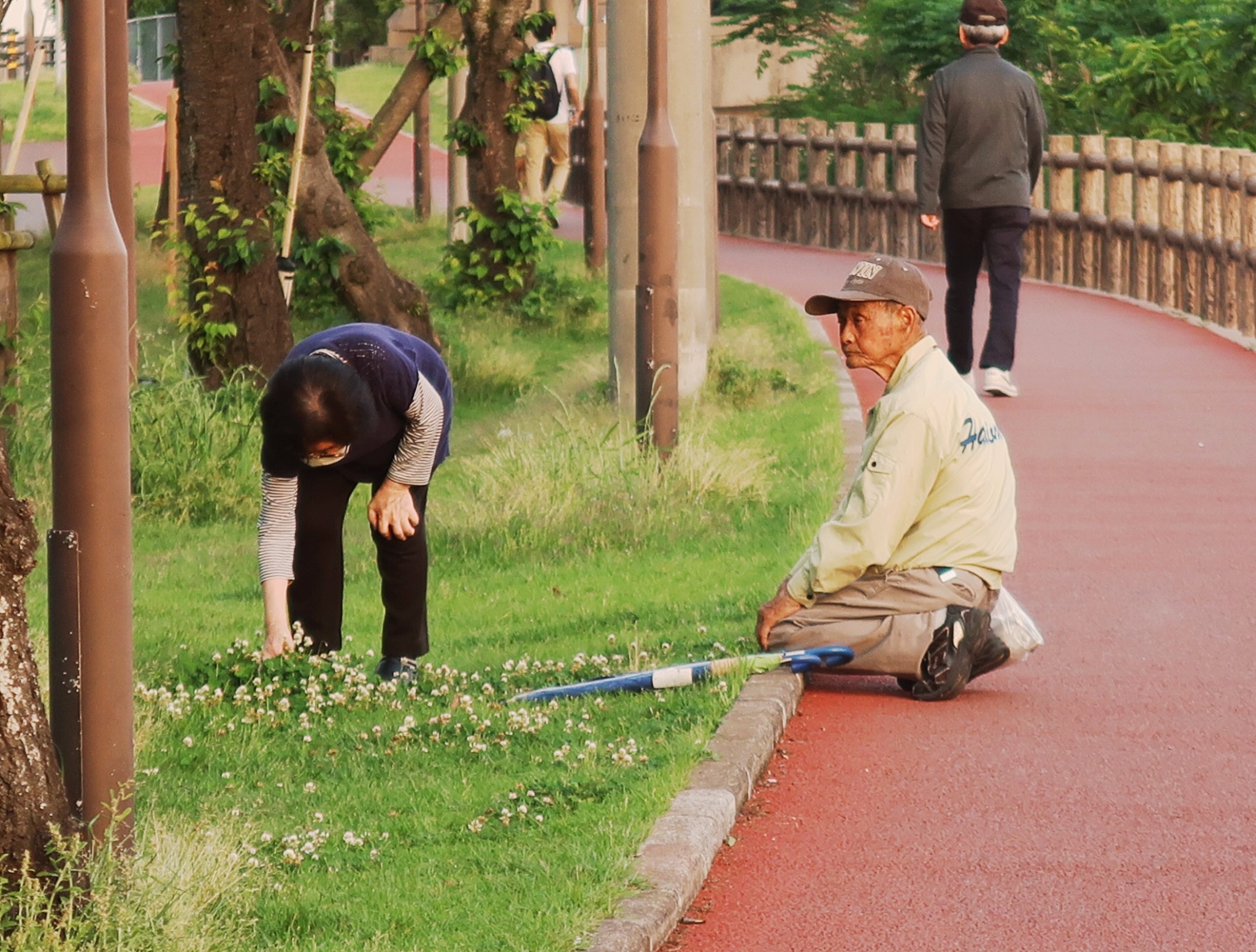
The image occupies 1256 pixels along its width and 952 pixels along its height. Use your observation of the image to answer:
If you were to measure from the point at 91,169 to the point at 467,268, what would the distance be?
1567 cm

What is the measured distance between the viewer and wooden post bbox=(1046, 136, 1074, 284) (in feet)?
71.0

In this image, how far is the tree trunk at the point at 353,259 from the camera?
16062 mm

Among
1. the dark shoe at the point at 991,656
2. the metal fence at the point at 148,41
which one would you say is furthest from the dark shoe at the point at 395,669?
the metal fence at the point at 148,41

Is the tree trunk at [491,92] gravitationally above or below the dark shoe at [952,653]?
above

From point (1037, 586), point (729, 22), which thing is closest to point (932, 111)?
point (1037, 586)

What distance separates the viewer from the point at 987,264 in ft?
43.6

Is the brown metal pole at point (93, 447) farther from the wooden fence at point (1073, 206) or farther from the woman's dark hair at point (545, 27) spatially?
the woman's dark hair at point (545, 27)

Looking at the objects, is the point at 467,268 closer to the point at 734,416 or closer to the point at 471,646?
the point at 734,416

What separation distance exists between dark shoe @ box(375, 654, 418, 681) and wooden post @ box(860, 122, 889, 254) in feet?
62.7

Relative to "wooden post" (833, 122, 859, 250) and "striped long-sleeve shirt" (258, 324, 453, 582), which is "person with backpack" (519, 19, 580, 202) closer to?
"wooden post" (833, 122, 859, 250)

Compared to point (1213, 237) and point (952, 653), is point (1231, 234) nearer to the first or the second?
point (1213, 237)

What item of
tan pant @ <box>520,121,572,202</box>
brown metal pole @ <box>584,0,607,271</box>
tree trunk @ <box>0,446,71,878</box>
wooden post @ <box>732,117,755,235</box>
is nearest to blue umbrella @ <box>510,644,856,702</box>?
tree trunk @ <box>0,446,71,878</box>

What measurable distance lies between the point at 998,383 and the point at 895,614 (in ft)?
23.0

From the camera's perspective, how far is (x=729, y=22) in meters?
34.9
